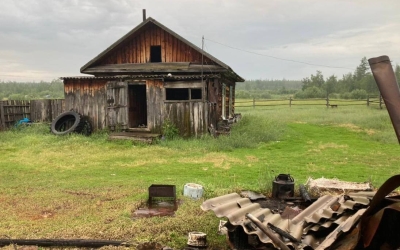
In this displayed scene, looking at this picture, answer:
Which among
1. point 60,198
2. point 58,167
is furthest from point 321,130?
point 60,198

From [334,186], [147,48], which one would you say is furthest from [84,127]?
[334,186]

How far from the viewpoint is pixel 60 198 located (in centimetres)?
727

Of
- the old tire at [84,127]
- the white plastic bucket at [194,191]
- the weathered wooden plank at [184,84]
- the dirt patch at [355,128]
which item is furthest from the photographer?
the dirt patch at [355,128]

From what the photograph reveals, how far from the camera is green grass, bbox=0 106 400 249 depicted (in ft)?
18.7

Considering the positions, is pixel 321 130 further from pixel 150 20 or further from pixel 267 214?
pixel 267 214

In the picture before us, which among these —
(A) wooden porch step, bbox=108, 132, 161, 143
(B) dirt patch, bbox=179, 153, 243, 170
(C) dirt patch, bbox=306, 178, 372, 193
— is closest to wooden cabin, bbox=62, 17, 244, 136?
(A) wooden porch step, bbox=108, 132, 161, 143

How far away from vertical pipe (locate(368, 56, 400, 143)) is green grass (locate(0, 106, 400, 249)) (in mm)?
3068

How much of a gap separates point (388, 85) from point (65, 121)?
1666cm

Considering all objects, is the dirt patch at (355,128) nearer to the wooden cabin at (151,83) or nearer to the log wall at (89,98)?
the wooden cabin at (151,83)

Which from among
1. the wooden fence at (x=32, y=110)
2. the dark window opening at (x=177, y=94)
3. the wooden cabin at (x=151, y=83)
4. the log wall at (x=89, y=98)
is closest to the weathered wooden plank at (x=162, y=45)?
the wooden cabin at (x=151, y=83)

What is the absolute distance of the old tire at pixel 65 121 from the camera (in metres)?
16.2

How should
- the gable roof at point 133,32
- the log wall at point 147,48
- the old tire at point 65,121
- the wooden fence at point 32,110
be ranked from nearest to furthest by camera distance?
1. the gable roof at point 133,32
2. the old tire at point 65,121
3. the log wall at point 147,48
4. the wooden fence at point 32,110

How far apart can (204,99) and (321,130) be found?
289 inches

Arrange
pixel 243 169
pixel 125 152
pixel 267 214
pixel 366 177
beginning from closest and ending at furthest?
1. pixel 267 214
2. pixel 366 177
3. pixel 243 169
4. pixel 125 152
